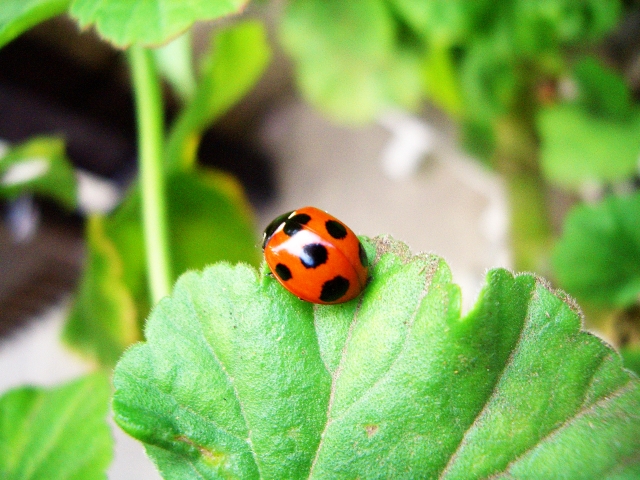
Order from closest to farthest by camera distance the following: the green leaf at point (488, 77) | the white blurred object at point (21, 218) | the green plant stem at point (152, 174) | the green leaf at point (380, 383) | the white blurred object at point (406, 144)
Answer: the green leaf at point (380, 383)
the green plant stem at point (152, 174)
the green leaf at point (488, 77)
the white blurred object at point (21, 218)
the white blurred object at point (406, 144)

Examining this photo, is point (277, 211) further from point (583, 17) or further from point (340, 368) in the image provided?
point (340, 368)

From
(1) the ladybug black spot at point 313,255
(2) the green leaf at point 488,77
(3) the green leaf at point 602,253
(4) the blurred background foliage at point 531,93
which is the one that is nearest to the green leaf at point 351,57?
(4) the blurred background foliage at point 531,93

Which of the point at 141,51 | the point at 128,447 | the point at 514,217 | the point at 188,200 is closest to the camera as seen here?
the point at 141,51

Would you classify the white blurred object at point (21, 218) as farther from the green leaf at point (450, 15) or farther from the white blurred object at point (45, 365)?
the green leaf at point (450, 15)

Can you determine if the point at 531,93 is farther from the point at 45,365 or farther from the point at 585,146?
the point at 45,365

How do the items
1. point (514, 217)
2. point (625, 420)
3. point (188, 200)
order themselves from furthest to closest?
point (514, 217)
point (188, 200)
point (625, 420)

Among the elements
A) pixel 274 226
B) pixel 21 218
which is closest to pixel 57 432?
pixel 274 226

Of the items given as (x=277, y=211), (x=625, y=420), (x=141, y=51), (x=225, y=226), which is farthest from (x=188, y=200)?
(x=277, y=211)

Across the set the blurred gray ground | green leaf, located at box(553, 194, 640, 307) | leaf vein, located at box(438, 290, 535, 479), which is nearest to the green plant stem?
leaf vein, located at box(438, 290, 535, 479)
